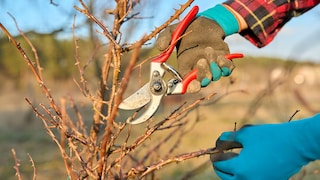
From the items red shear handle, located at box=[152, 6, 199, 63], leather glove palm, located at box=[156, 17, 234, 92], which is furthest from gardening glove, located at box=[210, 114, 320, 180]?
red shear handle, located at box=[152, 6, 199, 63]

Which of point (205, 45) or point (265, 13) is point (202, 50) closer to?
point (205, 45)

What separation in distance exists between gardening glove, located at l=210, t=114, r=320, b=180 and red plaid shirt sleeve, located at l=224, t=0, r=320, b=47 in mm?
587

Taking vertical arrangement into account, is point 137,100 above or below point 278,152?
above

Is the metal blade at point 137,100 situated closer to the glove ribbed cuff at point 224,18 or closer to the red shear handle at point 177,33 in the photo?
the red shear handle at point 177,33

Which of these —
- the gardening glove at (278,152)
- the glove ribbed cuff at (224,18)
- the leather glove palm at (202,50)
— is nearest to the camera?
the gardening glove at (278,152)

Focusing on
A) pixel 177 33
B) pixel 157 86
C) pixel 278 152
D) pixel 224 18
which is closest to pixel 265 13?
pixel 224 18

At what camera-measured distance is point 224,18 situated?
5.58ft

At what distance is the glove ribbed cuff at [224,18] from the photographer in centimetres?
168

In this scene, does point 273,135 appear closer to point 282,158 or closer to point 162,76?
point 282,158

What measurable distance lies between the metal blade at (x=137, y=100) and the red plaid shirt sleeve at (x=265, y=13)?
0.49m

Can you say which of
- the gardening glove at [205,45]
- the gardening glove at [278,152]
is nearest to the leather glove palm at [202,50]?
the gardening glove at [205,45]

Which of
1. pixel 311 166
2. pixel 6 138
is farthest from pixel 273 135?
pixel 6 138

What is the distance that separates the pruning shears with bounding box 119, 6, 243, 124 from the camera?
1513mm

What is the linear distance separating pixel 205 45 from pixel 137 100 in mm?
306
